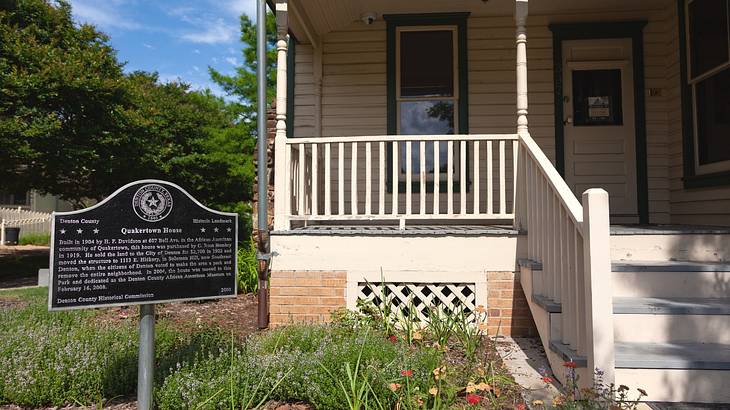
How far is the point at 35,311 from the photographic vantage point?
466 centimetres

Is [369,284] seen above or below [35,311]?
above

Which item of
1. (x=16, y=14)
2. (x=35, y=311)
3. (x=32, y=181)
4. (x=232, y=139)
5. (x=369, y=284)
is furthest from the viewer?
(x=232, y=139)

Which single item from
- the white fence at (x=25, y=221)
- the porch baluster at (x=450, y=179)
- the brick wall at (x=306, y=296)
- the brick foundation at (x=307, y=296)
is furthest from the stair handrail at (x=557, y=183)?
the white fence at (x=25, y=221)

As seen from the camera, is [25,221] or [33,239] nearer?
[33,239]

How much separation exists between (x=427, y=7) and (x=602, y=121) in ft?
9.02

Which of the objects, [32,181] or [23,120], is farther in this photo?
[32,181]

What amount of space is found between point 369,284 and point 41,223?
22273 millimetres

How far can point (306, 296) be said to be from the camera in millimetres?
4273

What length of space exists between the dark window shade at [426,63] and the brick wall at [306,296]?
3047mm

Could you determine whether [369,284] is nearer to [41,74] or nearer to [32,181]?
[41,74]

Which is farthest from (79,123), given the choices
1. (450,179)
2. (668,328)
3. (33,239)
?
(33,239)

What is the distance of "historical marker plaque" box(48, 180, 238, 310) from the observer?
2471mm

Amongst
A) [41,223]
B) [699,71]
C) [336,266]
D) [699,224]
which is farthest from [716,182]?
[41,223]

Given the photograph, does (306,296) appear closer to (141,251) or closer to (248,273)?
(141,251)
